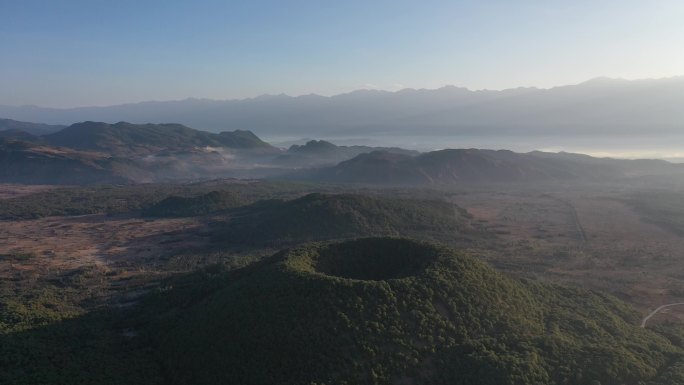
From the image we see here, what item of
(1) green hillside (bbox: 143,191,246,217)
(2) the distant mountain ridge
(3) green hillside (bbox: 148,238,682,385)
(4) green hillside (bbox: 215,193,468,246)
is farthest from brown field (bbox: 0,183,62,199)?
(3) green hillside (bbox: 148,238,682,385)

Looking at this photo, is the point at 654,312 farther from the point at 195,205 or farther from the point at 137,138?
the point at 137,138

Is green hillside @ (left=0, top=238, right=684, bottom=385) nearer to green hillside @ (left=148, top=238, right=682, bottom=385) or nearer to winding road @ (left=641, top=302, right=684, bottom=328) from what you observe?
green hillside @ (left=148, top=238, right=682, bottom=385)

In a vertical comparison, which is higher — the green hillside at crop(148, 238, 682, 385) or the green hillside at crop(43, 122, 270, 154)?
the green hillside at crop(43, 122, 270, 154)

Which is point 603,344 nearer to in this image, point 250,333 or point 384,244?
point 384,244

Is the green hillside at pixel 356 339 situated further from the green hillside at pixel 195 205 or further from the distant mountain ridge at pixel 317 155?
the distant mountain ridge at pixel 317 155

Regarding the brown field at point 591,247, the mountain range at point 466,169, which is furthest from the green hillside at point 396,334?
the mountain range at point 466,169

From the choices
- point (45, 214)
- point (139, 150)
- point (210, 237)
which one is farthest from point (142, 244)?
point (139, 150)
